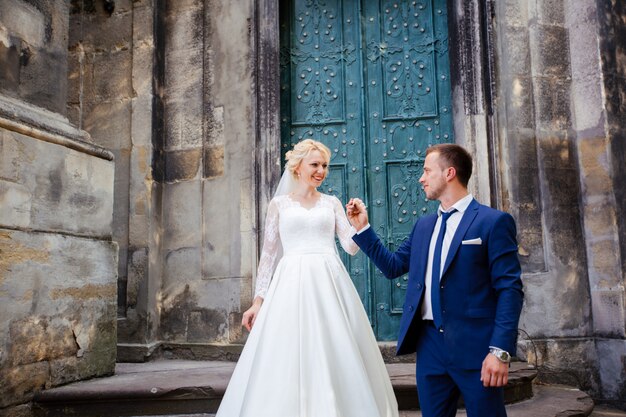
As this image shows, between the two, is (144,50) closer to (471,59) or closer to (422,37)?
(422,37)

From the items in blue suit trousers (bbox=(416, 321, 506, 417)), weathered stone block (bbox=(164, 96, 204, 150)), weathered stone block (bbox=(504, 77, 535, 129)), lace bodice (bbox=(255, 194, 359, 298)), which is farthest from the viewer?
weathered stone block (bbox=(164, 96, 204, 150))

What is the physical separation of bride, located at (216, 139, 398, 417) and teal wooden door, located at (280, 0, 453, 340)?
7.51 feet

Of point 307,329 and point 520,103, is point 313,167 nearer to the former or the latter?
point 307,329

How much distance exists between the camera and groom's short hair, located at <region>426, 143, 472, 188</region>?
8.54ft

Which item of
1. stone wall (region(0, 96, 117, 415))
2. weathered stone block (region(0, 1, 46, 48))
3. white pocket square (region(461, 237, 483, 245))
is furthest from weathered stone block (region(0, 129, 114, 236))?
white pocket square (region(461, 237, 483, 245))

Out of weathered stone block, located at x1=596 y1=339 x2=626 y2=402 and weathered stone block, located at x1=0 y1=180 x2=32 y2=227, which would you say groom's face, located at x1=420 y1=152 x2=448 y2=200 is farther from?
weathered stone block, located at x1=596 y1=339 x2=626 y2=402

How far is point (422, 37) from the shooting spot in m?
6.25

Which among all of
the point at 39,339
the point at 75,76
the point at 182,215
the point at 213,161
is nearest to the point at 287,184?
the point at 39,339

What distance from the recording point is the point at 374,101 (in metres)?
6.24

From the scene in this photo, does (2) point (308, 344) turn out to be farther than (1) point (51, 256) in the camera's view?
No

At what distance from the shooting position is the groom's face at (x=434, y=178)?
2.61m

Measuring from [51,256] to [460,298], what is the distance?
3.01 metres

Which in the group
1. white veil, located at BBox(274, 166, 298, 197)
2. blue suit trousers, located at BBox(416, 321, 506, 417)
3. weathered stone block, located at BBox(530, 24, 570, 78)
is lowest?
blue suit trousers, located at BBox(416, 321, 506, 417)

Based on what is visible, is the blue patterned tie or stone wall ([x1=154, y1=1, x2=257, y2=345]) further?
stone wall ([x1=154, y1=1, x2=257, y2=345])
